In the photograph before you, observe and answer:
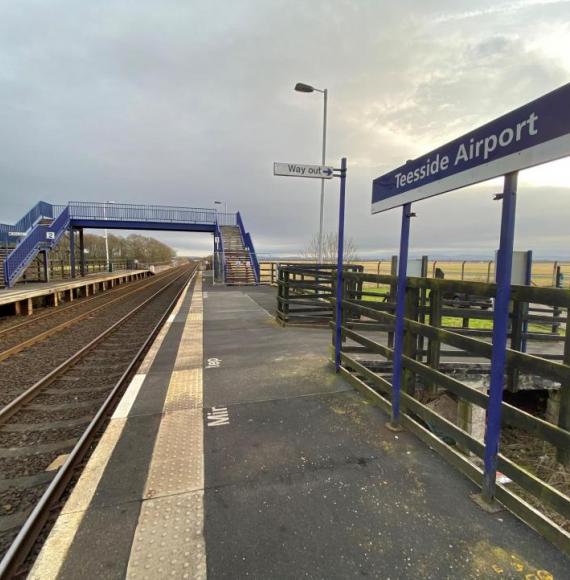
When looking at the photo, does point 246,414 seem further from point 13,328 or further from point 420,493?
point 13,328

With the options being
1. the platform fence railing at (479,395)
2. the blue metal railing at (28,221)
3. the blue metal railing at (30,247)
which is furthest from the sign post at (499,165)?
the blue metal railing at (28,221)

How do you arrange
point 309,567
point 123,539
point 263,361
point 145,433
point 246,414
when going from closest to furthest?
point 309,567, point 123,539, point 145,433, point 246,414, point 263,361

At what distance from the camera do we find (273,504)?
6.86 feet

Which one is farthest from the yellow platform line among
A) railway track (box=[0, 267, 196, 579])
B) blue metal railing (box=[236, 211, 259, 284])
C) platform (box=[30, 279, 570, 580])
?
blue metal railing (box=[236, 211, 259, 284])

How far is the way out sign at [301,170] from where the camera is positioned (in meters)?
3.98

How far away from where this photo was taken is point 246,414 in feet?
10.9

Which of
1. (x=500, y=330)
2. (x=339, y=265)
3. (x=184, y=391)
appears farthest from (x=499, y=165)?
(x=184, y=391)

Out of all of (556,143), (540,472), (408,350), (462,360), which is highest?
(556,143)

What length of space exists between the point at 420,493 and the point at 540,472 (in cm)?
249

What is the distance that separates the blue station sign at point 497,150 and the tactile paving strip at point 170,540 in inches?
107

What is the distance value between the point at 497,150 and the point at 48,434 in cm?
488

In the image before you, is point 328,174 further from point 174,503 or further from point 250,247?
point 250,247

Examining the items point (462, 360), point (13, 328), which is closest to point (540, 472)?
point (462, 360)

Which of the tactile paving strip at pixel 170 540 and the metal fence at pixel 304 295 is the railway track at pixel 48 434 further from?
the metal fence at pixel 304 295
